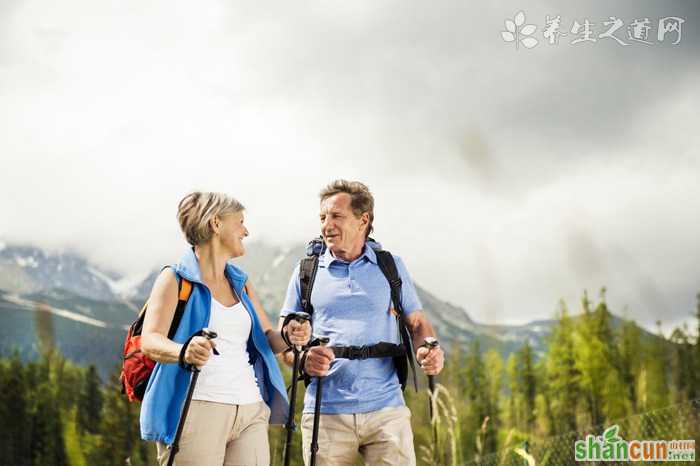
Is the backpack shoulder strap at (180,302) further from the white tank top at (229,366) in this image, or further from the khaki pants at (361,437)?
the khaki pants at (361,437)

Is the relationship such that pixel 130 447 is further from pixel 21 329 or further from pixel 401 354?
pixel 21 329

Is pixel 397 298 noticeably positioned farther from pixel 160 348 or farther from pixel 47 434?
pixel 47 434

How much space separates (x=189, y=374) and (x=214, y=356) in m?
0.12

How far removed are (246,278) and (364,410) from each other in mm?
831

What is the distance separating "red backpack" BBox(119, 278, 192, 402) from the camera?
314 centimetres

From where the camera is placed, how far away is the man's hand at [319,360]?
340 cm

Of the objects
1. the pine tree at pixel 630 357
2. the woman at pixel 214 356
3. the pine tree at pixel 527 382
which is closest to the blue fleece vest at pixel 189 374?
the woman at pixel 214 356

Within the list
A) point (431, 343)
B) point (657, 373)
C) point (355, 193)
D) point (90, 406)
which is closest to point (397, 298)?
point (431, 343)

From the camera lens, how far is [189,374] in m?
3.13

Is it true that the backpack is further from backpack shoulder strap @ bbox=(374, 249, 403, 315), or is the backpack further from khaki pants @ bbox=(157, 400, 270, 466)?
khaki pants @ bbox=(157, 400, 270, 466)

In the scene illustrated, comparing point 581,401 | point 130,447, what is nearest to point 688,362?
point 581,401

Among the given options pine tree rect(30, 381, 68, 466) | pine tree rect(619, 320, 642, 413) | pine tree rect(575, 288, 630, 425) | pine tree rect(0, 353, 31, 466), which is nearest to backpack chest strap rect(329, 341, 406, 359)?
pine tree rect(575, 288, 630, 425)

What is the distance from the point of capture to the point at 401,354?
377 centimetres

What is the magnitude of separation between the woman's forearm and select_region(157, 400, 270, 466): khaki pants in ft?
0.88
